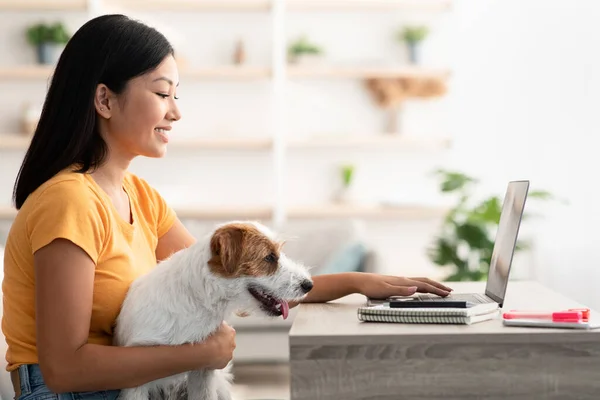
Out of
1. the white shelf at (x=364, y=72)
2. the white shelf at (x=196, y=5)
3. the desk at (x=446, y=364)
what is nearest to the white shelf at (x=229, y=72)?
the white shelf at (x=364, y=72)

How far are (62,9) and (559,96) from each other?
3510mm

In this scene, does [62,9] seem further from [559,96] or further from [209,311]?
[209,311]

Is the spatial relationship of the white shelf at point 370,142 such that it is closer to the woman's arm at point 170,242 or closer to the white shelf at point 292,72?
the white shelf at point 292,72

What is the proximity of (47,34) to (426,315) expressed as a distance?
16.1 feet

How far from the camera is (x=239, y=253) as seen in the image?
1.52 metres

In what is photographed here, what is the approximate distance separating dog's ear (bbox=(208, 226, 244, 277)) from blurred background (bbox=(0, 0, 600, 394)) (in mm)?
4194

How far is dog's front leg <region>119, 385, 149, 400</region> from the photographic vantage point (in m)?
1.56

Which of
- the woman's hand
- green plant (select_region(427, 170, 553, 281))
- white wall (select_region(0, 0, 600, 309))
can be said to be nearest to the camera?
the woman's hand

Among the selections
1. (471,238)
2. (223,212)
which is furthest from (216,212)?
(471,238)

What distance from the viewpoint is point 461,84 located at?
6094 mm

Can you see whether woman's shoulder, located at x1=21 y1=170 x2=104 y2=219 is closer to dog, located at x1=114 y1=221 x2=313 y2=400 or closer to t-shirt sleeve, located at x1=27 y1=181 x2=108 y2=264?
t-shirt sleeve, located at x1=27 y1=181 x2=108 y2=264

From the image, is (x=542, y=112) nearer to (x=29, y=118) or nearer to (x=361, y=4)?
(x=361, y=4)

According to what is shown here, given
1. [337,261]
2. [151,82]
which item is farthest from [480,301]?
[337,261]

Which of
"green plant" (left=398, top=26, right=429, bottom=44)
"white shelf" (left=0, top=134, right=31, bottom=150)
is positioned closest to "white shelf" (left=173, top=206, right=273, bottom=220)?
"white shelf" (left=0, top=134, right=31, bottom=150)
